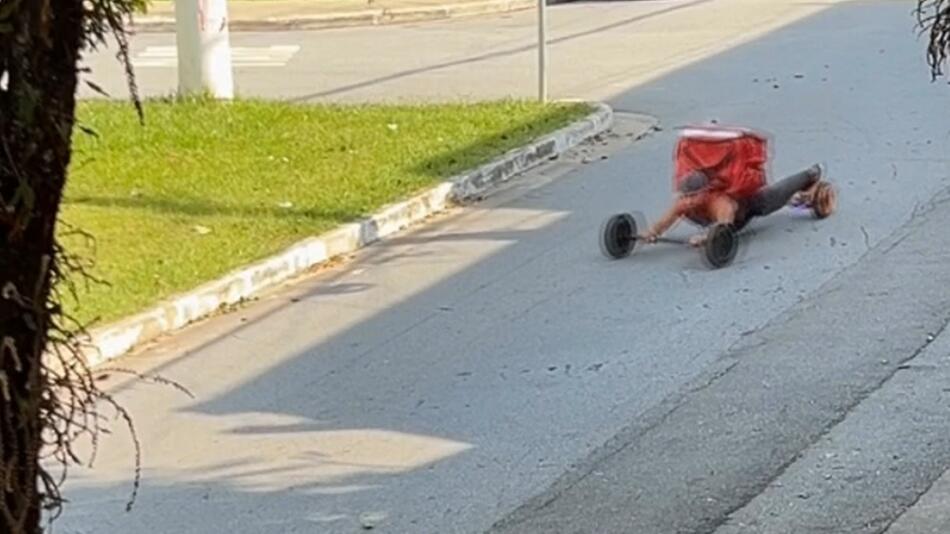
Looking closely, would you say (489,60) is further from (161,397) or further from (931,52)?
(931,52)

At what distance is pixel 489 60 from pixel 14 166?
612 inches

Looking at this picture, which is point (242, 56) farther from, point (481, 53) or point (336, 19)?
point (336, 19)

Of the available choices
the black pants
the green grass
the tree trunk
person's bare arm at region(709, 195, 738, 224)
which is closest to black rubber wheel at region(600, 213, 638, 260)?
person's bare arm at region(709, 195, 738, 224)

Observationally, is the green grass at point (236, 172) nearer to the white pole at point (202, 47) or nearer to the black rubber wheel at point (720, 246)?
the white pole at point (202, 47)

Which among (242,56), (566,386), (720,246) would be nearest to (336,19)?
(242,56)

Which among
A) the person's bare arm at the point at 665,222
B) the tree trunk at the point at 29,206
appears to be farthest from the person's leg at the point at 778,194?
the tree trunk at the point at 29,206

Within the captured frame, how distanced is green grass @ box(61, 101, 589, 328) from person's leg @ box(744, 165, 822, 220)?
7.76ft

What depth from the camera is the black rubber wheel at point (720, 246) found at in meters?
9.04

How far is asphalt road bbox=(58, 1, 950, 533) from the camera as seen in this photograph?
5980 mm

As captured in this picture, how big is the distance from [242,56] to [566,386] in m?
13.2

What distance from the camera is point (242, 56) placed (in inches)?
779

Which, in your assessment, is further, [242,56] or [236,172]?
[242,56]

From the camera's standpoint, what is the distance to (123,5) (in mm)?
2867

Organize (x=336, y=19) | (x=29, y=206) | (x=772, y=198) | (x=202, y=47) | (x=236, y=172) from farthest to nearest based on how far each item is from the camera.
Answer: (x=336, y=19), (x=202, y=47), (x=236, y=172), (x=772, y=198), (x=29, y=206)
